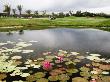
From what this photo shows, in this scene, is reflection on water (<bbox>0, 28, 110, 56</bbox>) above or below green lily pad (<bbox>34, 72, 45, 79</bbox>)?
below

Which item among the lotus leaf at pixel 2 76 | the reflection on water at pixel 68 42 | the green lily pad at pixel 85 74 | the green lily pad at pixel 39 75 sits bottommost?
the reflection on water at pixel 68 42

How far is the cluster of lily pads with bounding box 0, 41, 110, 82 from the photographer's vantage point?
866 centimetres

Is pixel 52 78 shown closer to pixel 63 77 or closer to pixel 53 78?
pixel 53 78

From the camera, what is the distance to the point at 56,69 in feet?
32.0

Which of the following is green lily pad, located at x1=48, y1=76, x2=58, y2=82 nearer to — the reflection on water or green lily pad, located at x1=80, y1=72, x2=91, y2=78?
green lily pad, located at x1=80, y1=72, x2=91, y2=78

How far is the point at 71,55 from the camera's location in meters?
12.9

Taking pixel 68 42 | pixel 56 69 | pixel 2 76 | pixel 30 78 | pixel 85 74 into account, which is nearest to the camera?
pixel 30 78

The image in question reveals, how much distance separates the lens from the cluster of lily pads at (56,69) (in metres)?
8.66

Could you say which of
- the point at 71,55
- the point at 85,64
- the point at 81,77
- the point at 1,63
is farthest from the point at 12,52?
the point at 81,77

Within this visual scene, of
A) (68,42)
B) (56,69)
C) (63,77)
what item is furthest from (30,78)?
(68,42)

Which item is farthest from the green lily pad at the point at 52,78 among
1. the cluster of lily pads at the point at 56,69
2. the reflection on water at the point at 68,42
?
the reflection on water at the point at 68,42

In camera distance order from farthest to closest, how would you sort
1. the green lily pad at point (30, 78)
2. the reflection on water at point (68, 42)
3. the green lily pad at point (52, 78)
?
the reflection on water at point (68, 42) < the green lily pad at point (52, 78) < the green lily pad at point (30, 78)

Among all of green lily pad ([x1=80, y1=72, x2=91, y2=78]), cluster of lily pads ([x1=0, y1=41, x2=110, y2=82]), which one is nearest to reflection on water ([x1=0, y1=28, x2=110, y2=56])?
cluster of lily pads ([x1=0, y1=41, x2=110, y2=82])

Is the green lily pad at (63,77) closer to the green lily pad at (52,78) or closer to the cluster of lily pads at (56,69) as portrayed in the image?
the cluster of lily pads at (56,69)
